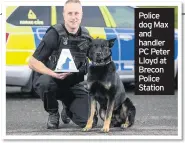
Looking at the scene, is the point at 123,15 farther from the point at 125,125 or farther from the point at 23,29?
the point at 125,125

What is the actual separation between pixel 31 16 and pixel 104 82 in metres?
1.01

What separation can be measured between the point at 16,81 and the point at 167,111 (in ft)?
5.31

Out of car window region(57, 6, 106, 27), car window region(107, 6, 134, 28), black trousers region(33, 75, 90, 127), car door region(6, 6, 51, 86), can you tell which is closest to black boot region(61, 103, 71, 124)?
black trousers region(33, 75, 90, 127)

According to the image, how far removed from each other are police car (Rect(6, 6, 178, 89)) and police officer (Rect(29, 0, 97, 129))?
0.17 meters

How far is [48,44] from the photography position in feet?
25.0

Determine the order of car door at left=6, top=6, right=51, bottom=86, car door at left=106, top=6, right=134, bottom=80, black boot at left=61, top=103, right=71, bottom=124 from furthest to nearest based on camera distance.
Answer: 1. black boot at left=61, top=103, right=71, bottom=124
2. car door at left=106, top=6, right=134, bottom=80
3. car door at left=6, top=6, right=51, bottom=86

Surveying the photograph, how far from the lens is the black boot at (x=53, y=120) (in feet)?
25.5

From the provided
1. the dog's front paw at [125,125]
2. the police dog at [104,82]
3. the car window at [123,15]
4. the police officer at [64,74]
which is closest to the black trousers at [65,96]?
the police officer at [64,74]

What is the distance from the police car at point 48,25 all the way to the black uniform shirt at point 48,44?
9.0 inches

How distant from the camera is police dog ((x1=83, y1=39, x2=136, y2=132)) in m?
7.45

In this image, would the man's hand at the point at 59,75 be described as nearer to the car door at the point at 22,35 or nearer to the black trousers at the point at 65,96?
the black trousers at the point at 65,96

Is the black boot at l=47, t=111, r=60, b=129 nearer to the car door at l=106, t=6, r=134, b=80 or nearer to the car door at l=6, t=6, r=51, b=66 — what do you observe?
the car door at l=6, t=6, r=51, b=66

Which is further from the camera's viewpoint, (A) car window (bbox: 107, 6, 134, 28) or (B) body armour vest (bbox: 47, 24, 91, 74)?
(A) car window (bbox: 107, 6, 134, 28)
